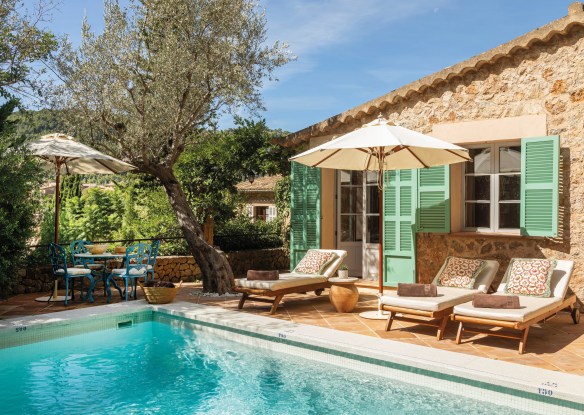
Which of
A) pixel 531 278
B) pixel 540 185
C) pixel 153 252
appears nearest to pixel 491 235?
pixel 540 185

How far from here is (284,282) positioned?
844 centimetres

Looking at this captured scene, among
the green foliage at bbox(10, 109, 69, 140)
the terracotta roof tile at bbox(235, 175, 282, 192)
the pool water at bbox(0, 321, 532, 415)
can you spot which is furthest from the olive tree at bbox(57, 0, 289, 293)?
the terracotta roof tile at bbox(235, 175, 282, 192)

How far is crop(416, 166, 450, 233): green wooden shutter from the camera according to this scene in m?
9.43

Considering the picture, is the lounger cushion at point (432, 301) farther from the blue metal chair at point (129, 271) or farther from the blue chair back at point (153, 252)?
the blue chair back at point (153, 252)

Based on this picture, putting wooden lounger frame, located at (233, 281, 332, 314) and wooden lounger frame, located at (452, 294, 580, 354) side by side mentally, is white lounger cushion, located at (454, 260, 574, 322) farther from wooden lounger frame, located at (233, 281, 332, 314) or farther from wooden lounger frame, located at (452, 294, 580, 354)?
wooden lounger frame, located at (233, 281, 332, 314)

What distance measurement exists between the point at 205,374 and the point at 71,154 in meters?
4.78

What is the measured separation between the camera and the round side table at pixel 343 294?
8.23m

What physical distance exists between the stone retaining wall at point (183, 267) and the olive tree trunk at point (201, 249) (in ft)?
6.34

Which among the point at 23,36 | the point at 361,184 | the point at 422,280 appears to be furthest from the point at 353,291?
the point at 23,36

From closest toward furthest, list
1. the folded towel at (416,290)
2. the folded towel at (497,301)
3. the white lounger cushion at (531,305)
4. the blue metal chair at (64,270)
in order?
the white lounger cushion at (531,305)
the folded towel at (497,301)
the folded towel at (416,290)
the blue metal chair at (64,270)

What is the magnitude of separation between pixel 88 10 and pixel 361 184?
625cm

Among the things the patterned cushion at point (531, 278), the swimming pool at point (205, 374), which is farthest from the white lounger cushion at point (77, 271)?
the patterned cushion at point (531, 278)

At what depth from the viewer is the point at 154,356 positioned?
21.7 feet

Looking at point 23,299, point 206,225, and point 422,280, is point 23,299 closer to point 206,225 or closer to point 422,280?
point 206,225
